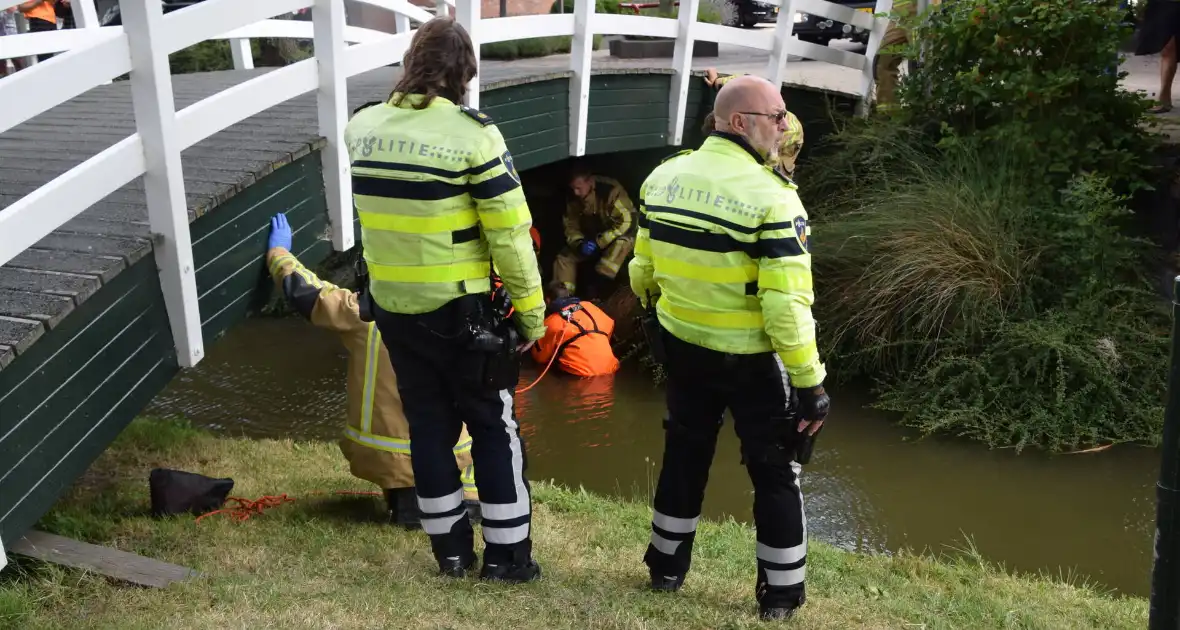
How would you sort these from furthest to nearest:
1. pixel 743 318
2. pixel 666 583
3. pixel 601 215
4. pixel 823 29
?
pixel 823 29
pixel 601 215
pixel 666 583
pixel 743 318

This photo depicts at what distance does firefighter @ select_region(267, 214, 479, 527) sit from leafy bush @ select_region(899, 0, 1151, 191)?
4.98 meters

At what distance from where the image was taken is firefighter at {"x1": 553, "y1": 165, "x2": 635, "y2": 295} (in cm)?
939

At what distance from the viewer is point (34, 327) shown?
3.24 meters

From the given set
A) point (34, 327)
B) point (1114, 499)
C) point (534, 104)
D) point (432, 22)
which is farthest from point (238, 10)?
point (1114, 499)

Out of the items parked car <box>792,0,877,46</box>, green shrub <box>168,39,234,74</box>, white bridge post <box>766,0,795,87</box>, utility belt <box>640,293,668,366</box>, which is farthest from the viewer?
parked car <box>792,0,877,46</box>

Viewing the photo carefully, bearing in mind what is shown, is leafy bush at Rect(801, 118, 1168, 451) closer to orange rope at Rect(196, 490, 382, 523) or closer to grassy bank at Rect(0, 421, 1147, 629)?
grassy bank at Rect(0, 421, 1147, 629)

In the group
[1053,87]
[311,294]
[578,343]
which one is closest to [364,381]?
[311,294]

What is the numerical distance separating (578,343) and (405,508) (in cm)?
366

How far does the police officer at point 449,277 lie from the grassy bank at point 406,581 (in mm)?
294

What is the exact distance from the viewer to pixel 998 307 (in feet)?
23.5

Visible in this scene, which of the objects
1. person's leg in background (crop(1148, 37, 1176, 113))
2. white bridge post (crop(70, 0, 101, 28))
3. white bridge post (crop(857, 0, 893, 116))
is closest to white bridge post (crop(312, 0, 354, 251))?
white bridge post (crop(70, 0, 101, 28))

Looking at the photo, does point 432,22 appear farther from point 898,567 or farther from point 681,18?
point 681,18

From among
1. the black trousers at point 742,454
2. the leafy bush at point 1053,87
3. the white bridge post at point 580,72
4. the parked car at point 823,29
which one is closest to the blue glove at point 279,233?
the black trousers at point 742,454

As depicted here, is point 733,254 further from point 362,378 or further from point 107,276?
point 107,276
